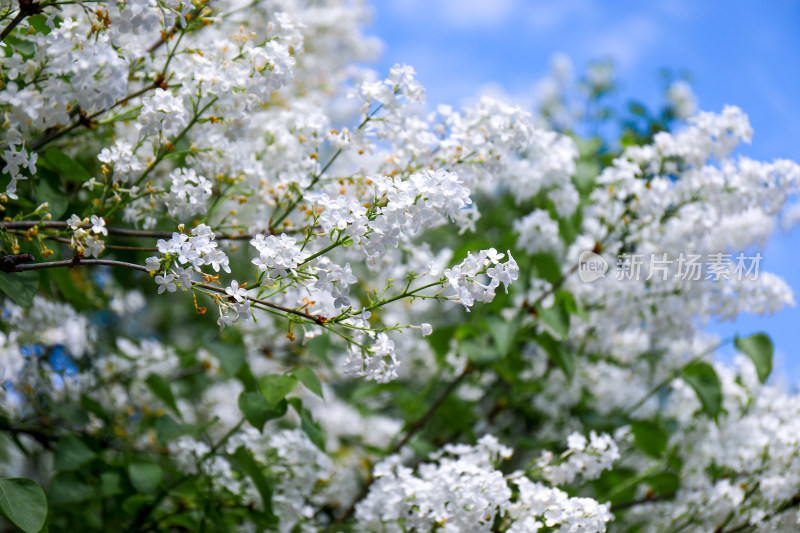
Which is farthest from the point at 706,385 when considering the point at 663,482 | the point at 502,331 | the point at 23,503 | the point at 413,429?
the point at 23,503

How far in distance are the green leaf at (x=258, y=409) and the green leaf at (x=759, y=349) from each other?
5.80ft

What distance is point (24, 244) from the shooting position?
1.55 metres

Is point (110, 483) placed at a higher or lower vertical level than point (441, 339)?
lower

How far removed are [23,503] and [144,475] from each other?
24.5 inches

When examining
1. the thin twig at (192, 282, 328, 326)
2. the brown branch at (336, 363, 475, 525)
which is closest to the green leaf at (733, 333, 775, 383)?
the brown branch at (336, 363, 475, 525)

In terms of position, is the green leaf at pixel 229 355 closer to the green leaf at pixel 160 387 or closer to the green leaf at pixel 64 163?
the green leaf at pixel 160 387

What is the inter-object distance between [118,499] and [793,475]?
2430mm

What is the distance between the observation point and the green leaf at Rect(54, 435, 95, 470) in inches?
78.0

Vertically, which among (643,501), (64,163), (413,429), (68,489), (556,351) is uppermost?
(64,163)

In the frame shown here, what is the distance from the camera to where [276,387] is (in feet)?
5.96

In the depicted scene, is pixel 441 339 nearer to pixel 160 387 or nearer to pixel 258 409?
pixel 258 409

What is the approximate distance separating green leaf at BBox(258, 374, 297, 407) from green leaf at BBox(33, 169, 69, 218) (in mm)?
717

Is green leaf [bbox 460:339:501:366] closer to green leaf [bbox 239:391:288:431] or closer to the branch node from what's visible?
green leaf [bbox 239:391:288:431]

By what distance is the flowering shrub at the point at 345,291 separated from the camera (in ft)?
4.61
